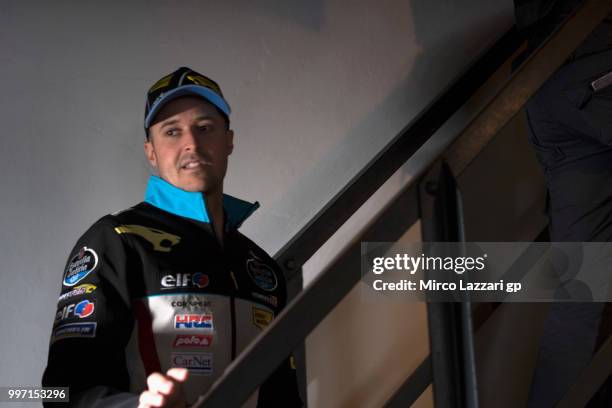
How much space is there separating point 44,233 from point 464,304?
105cm

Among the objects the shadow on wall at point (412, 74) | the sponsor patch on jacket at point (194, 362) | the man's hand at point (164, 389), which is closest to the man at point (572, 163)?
the shadow on wall at point (412, 74)

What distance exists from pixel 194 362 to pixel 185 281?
122 millimetres

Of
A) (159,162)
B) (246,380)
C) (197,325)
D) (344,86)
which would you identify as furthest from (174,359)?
(344,86)

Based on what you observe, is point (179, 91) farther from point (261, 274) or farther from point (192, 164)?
point (261, 274)

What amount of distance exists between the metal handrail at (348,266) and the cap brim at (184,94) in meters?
0.46

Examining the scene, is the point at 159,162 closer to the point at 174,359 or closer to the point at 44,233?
the point at 174,359

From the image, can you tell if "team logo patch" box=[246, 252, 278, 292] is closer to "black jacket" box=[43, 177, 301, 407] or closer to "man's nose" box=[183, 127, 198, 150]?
"black jacket" box=[43, 177, 301, 407]

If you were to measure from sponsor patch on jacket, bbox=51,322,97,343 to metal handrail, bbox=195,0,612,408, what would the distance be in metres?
0.24

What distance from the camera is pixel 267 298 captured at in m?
1.22

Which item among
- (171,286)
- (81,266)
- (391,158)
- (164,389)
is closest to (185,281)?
(171,286)

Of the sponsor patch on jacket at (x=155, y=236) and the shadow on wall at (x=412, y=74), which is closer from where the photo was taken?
the sponsor patch on jacket at (x=155, y=236)

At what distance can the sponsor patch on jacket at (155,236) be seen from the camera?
3.64ft

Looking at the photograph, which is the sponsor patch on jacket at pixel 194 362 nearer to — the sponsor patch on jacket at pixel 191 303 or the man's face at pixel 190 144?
the sponsor patch on jacket at pixel 191 303

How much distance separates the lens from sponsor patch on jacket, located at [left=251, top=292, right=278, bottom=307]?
119 centimetres
